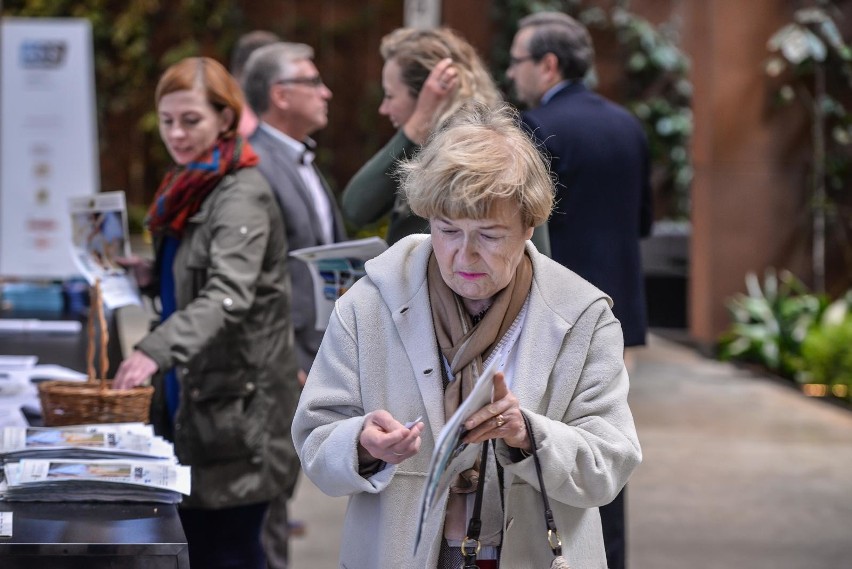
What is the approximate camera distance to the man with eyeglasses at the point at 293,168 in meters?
4.09

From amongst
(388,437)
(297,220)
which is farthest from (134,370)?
(388,437)

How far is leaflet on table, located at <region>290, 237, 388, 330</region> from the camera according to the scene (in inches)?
117

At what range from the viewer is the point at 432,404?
2018mm

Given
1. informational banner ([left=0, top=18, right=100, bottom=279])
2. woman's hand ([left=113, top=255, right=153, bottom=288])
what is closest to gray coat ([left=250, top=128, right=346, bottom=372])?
woman's hand ([left=113, top=255, right=153, bottom=288])

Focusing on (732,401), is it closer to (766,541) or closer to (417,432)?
(766,541)

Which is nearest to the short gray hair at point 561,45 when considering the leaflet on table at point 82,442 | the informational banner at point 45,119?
the leaflet on table at point 82,442

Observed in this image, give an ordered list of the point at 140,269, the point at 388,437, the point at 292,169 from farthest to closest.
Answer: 1. the point at 292,169
2. the point at 140,269
3. the point at 388,437

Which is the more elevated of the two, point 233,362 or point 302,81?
point 302,81

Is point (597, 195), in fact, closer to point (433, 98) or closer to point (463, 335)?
point (433, 98)

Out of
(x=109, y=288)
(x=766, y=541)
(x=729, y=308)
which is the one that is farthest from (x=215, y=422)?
(x=729, y=308)

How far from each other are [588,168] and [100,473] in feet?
6.11

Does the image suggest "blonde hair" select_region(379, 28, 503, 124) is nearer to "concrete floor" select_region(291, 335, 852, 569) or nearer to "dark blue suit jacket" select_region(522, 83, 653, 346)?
"dark blue suit jacket" select_region(522, 83, 653, 346)

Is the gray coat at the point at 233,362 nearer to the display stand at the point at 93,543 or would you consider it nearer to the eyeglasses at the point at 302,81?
the eyeglasses at the point at 302,81

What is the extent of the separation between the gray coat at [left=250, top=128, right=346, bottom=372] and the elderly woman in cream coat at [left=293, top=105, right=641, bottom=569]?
1.93 metres
